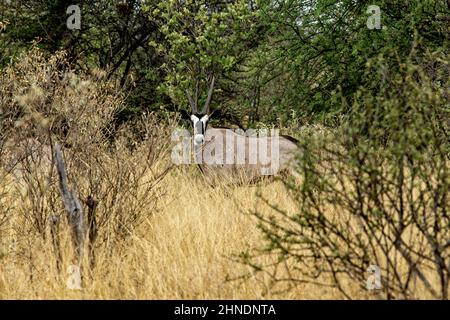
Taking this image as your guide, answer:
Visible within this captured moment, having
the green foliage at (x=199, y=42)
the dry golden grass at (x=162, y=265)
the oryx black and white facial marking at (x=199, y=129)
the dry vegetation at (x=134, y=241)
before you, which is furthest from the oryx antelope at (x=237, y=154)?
the green foliage at (x=199, y=42)

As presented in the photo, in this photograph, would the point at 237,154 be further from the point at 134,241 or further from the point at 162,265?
the point at 162,265

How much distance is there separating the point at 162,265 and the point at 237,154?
3.99 m

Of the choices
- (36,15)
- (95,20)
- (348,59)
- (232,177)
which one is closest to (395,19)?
(348,59)

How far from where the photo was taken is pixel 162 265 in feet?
15.0

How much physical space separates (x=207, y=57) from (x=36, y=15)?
3.84m

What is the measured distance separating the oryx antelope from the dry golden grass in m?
2.01

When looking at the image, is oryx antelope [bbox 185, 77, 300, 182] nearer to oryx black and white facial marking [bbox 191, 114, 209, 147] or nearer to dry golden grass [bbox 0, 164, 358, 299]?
oryx black and white facial marking [bbox 191, 114, 209, 147]

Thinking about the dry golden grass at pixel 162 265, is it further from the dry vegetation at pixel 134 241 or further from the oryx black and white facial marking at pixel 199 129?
the oryx black and white facial marking at pixel 199 129

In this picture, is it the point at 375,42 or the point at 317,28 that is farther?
the point at 317,28

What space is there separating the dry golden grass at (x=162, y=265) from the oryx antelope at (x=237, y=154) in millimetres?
2006

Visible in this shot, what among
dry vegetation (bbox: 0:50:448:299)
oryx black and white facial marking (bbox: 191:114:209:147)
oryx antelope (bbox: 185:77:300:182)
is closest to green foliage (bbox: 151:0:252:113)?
oryx black and white facial marking (bbox: 191:114:209:147)

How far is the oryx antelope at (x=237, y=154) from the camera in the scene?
8117 mm
